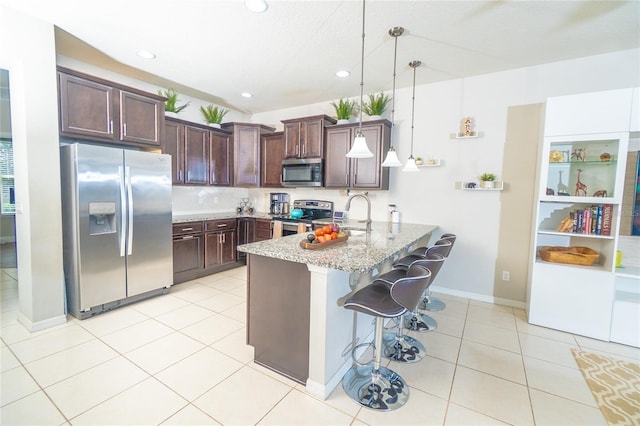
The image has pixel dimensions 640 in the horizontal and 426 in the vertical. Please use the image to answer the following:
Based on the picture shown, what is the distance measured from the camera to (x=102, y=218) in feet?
9.67

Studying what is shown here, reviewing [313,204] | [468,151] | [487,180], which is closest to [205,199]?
[313,204]

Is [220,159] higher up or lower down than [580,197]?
higher up

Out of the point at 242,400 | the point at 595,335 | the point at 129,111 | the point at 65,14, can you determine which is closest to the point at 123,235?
the point at 129,111

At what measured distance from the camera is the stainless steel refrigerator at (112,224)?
2.78 m

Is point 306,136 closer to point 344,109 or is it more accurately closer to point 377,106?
point 344,109

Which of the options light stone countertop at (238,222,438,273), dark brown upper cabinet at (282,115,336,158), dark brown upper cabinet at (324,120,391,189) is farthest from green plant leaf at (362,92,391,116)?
light stone countertop at (238,222,438,273)

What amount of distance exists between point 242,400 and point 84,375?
1.23 metres

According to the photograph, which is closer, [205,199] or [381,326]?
[381,326]

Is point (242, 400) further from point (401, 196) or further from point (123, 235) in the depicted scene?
point (401, 196)

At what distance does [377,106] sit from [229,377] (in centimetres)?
358

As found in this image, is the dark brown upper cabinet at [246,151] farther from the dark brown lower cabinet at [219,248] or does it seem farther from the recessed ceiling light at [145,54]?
the recessed ceiling light at [145,54]

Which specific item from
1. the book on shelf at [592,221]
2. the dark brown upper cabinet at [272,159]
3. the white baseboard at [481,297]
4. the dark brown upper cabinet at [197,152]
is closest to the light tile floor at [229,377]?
the white baseboard at [481,297]

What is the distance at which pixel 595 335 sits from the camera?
8.79 ft

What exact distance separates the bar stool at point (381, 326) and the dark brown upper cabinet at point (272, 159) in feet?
10.5
